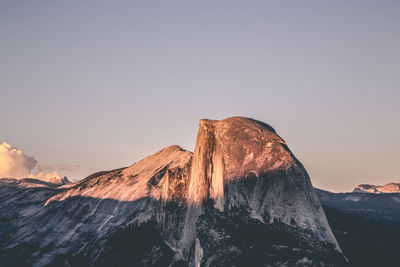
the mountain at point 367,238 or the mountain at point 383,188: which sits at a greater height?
the mountain at point 383,188

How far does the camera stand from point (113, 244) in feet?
216

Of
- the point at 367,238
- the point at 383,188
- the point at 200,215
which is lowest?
the point at 367,238

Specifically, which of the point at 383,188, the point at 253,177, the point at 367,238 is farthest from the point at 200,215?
the point at 383,188

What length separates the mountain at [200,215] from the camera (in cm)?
4331

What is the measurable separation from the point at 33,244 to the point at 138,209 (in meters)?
27.1

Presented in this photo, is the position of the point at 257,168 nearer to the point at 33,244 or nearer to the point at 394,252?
the point at 394,252

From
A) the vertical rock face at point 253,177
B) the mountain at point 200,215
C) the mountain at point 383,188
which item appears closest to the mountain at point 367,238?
the vertical rock face at point 253,177

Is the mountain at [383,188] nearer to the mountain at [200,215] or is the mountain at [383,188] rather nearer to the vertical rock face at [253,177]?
the mountain at [200,215]

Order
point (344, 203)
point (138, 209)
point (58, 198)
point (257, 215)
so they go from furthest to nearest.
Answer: point (344, 203)
point (58, 198)
point (138, 209)
point (257, 215)

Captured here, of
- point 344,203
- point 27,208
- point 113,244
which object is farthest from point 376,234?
point 27,208

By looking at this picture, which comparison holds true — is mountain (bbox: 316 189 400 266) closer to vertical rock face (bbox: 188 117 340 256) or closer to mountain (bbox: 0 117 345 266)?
vertical rock face (bbox: 188 117 340 256)

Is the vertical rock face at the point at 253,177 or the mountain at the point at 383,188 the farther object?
the mountain at the point at 383,188

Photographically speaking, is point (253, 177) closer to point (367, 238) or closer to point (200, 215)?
point (200, 215)

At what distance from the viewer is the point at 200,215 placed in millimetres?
54125
